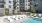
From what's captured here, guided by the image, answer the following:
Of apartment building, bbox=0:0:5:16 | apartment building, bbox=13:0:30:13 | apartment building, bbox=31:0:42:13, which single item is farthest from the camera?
apartment building, bbox=31:0:42:13

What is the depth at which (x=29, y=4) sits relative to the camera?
15.8ft

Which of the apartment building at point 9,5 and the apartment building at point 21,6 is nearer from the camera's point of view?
the apartment building at point 9,5

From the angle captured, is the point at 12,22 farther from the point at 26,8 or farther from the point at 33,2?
the point at 33,2

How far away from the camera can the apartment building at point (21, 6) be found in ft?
14.8

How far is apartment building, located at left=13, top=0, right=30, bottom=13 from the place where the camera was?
14.8ft

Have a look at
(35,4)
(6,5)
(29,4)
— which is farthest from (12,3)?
(35,4)

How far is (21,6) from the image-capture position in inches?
184

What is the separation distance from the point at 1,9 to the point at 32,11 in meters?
1.77

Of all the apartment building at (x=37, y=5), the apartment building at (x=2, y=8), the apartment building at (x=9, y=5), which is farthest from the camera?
the apartment building at (x=37, y=5)

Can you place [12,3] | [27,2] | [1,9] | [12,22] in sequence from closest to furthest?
[12,22] < [1,9] < [12,3] < [27,2]

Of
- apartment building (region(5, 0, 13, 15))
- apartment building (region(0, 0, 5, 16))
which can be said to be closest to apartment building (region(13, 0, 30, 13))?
apartment building (region(5, 0, 13, 15))

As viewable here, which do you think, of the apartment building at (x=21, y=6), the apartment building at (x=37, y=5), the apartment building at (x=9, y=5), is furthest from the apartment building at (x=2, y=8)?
the apartment building at (x=37, y=5)

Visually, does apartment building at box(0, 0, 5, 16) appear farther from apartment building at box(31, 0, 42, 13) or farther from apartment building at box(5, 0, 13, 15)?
apartment building at box(31, 0, 42, 13)

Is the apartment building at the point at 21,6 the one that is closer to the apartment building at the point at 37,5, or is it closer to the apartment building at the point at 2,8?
the apartment building at the point at 37,5
